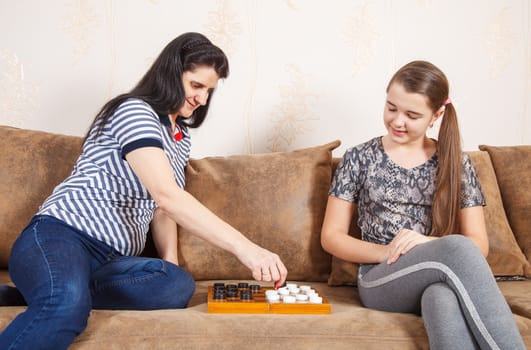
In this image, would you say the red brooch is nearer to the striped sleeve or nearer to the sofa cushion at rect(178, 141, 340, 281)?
the sofa cushion at rect(178, 141, 340, 281)

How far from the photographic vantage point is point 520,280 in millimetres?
1963

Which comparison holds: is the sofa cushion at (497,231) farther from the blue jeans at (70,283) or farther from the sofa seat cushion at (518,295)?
the blue jeans at (70,283)

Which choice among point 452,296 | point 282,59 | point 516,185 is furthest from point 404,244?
point 282,59

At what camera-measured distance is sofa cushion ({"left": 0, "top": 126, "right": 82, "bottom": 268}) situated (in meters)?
1.91

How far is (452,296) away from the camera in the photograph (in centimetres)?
138

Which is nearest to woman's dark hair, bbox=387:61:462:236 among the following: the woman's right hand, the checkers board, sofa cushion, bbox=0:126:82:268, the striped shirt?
the checkers board

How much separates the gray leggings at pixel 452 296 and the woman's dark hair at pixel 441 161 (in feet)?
0.90

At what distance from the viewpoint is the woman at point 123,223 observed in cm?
136

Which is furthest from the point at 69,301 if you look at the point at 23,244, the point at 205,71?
the point at 205,71

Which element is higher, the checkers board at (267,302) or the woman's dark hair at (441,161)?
the woman's dark hair at (441,161)

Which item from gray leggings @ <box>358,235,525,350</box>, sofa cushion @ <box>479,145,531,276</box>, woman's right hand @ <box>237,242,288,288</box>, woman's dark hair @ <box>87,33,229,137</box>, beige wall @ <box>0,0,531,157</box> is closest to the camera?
gray leggings @ <box>358,235,525,350</box>

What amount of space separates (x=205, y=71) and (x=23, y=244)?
0.65 meters

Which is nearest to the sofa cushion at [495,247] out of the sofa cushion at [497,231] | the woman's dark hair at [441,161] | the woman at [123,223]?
the sofa cushion at [497,231]

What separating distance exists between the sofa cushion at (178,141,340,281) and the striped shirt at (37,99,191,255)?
0.27 metres
